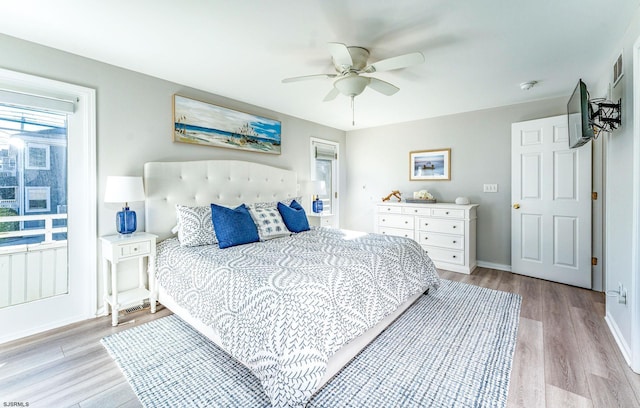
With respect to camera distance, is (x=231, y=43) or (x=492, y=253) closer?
(x=231, y=43)

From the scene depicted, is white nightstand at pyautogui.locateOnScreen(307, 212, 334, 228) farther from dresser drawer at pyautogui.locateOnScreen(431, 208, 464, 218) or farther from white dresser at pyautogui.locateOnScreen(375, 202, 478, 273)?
dresser drawer at pyautogui.locateOnScreen(431, 208, 464, 218)

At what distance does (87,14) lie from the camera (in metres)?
1.94

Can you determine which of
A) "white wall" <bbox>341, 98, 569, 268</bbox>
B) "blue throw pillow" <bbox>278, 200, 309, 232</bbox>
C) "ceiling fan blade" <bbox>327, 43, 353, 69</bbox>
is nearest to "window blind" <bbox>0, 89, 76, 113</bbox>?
"blue throw pillow" <bbox>278, 200, 309, 232</bbox>

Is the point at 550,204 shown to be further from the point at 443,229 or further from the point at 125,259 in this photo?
the point at 125,259

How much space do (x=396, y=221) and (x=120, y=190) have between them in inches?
146

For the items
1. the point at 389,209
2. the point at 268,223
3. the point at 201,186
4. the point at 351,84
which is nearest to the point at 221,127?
the point at 201,186

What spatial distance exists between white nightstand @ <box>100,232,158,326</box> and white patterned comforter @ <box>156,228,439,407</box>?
0.15 metres

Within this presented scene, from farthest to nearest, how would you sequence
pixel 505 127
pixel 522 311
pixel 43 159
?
pixel 505 127 < pixel 522 311 < pixel 43 159

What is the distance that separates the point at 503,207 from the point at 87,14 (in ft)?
16.4

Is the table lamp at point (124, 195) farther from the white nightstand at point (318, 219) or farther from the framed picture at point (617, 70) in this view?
the framed picture at point (617, 70)

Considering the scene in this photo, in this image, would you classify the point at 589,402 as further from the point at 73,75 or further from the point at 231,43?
the point at 73,75

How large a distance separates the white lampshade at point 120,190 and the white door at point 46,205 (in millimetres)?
265

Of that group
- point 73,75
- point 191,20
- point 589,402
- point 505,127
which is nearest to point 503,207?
point 505,127

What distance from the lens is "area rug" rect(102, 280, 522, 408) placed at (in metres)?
1.63
